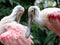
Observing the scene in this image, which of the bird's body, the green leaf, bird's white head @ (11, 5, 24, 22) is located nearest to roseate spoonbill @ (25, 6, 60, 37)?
the bird's body

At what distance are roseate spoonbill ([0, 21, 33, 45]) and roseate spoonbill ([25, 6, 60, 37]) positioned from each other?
184 mm

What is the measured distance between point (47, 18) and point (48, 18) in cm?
1

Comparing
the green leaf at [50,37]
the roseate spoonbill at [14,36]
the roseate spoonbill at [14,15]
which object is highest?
the roseate spoonbill at [14,15]

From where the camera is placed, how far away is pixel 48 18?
7324 mm

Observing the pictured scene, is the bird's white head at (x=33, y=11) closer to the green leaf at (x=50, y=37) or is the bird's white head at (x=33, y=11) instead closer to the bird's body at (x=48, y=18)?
the bird's body at (x=48, y=18)

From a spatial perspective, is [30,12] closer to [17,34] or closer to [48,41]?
[17,34]

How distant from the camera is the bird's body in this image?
23.9 ft

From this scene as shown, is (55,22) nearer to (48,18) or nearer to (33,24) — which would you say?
(48,18)

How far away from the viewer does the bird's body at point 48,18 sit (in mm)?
7273

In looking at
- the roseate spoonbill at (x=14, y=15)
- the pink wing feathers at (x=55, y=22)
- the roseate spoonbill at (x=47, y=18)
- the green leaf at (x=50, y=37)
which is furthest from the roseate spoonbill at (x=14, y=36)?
the green leaf at (x=50, y=37)

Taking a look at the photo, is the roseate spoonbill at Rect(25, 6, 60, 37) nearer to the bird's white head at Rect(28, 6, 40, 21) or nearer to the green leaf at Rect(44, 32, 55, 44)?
the bird's white head at Rect(28, 6, 40, 21)

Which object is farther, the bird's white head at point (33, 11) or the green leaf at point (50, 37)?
the green leaf at point (50, 37)

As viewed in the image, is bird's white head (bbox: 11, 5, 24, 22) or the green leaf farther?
the green leaf

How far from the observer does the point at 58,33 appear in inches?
291
